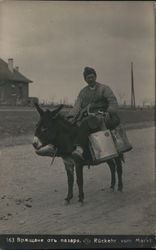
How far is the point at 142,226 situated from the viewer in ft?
11.2

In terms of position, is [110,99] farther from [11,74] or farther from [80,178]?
[11,74]

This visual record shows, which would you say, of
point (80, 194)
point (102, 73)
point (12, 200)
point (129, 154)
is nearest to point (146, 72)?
point (102, 73)

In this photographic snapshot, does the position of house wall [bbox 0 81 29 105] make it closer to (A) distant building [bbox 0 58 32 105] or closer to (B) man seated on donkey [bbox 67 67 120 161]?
(A) distant building [bbox 0 58 32 105]

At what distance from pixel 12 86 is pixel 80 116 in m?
0.73

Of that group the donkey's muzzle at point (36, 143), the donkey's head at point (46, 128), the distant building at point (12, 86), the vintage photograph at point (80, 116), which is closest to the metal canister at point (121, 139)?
the vintage photograph at point (80, 116)

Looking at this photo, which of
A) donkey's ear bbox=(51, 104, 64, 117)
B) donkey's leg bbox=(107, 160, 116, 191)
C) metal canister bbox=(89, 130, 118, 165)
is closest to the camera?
donkey's ear bbox=(51, 104, 64, 117)

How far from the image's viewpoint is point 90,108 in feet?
11.7

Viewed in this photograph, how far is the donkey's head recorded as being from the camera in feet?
10.7

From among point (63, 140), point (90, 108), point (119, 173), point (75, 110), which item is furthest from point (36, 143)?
point (119, 173)

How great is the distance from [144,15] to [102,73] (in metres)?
0.69

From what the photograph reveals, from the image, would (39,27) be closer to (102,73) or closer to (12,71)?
(12,71)

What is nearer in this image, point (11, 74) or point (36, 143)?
point (36, 143)

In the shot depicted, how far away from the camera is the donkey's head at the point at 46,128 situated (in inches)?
128

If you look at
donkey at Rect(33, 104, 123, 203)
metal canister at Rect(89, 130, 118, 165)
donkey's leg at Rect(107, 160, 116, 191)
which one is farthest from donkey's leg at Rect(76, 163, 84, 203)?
donkey's leg at Rect(107, 160, 116, 191)
